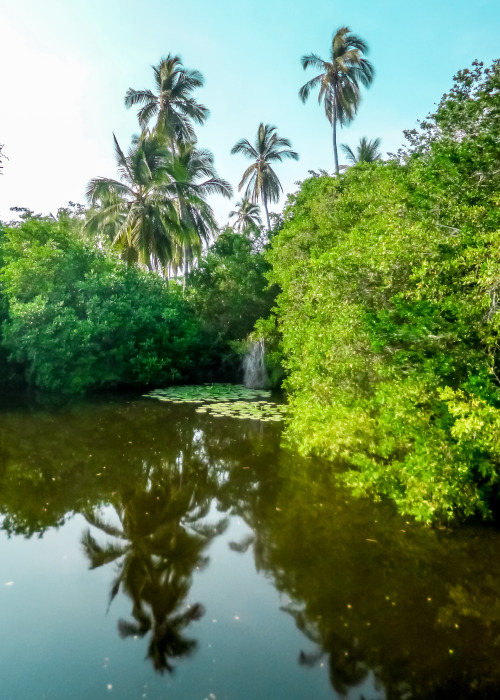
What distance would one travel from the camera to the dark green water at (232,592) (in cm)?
367

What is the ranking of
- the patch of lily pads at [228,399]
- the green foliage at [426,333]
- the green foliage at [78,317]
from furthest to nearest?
the green foliage at [78,317], the patch of lily pads at [228,399], the green foliage at [426,333]

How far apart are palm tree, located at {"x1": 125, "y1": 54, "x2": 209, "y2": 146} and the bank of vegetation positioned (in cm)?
10

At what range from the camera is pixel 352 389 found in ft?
25.7

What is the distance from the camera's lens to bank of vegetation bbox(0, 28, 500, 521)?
19.8 feet

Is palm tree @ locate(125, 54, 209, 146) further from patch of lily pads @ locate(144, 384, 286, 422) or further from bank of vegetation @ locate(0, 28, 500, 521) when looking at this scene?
patch of lily pads @ locate(144, 384, 286, 422)

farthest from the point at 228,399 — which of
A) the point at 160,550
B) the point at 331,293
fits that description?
the point at 160,550

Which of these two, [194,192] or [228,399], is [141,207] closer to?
[194,192]

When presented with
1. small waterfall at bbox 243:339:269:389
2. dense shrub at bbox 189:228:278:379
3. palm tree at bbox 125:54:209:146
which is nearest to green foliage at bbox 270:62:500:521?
small waterfall at bbox 243:339:269:389

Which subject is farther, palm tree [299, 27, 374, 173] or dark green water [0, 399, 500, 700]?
palm tree [299, 27, 374, 173]

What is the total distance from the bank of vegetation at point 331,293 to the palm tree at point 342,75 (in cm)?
9

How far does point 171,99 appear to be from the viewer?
86.5 feet

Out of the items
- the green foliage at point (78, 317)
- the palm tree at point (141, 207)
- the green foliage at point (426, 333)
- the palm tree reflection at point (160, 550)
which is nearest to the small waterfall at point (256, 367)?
the green foliage at point (78, 317)

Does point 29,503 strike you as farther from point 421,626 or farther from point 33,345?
point 33,345

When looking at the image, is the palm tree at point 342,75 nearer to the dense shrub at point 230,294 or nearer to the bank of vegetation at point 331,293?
the bank of vegetation at point 331,293
